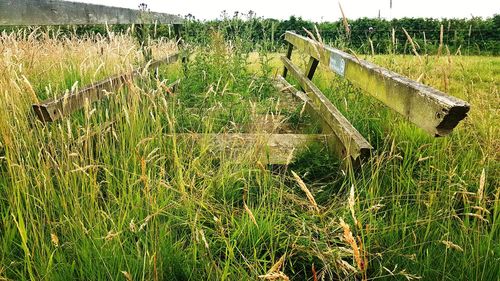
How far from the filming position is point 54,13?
396cm

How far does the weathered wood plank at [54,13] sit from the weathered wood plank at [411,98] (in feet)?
7.46

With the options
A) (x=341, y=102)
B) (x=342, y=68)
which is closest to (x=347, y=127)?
(x=342, y=68)

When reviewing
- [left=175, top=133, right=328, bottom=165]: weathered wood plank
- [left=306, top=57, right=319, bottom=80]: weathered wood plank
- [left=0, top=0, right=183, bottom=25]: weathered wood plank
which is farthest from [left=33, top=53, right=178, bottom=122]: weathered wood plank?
[left=306, top=57, right=319, bottom=80]: weathered wood plank

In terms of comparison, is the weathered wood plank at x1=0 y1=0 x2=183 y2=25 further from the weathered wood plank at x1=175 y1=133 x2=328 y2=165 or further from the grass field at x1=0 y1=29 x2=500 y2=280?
the weathered wood plank at x1=175 y1=133 x2=328 y2=165

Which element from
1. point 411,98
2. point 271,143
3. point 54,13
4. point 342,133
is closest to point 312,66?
point 271,143

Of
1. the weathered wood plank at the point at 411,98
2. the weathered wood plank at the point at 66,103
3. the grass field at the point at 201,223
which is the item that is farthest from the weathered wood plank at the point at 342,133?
the weathered wood plank at the point at 66,103

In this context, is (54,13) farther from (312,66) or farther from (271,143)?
(312,66)

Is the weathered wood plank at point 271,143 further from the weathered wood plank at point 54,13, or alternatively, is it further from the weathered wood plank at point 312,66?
the weathered wood plank at point 312,66

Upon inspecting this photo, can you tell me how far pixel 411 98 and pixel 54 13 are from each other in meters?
3.16

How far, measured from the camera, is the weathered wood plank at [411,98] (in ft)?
6.28

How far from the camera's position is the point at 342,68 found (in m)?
3.67

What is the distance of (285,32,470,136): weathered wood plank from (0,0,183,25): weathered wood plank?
2.27m

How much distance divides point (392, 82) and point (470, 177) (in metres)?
0.74

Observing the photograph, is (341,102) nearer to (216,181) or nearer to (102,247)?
(216,181)
